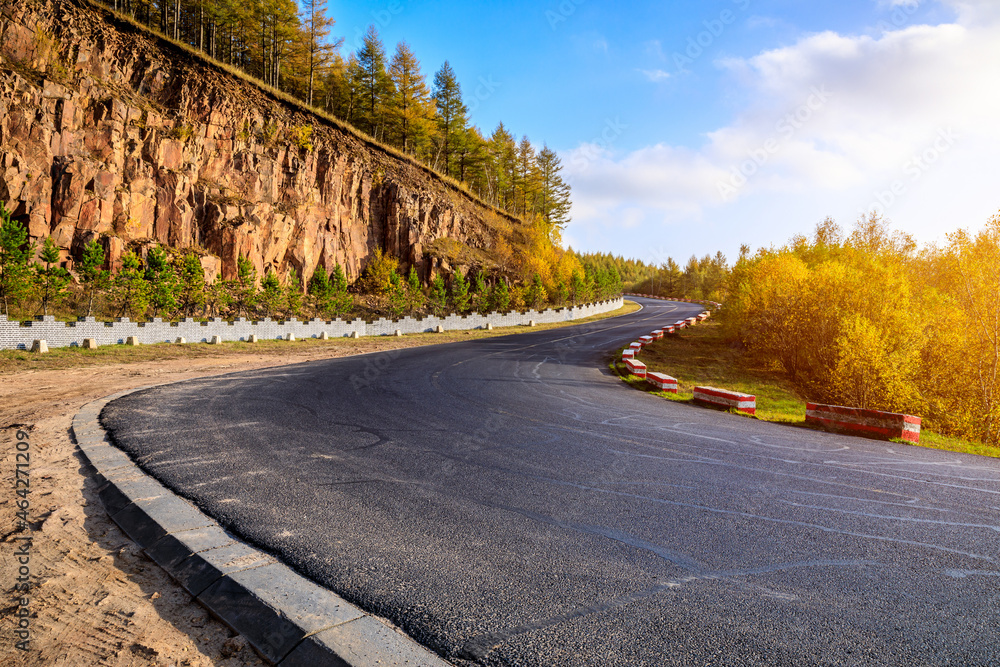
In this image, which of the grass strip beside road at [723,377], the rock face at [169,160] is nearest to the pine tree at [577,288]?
the rock face at [169,160]

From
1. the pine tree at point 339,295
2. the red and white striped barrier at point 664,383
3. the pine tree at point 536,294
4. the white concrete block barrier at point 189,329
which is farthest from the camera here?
the pine tree at point 536,294

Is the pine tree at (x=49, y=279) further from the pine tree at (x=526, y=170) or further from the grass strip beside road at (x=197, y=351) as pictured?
the pine tree at (x=526, y=170)

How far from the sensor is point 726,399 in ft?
40.2

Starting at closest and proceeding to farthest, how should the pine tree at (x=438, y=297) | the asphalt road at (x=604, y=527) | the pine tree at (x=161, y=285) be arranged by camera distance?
the asphalt road at (x=604, y=527), the pine tree at (x=161, y=285), the pine tree at (x=438, y=297)

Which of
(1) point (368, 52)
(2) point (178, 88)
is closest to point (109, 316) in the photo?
(2) point (178, 88)

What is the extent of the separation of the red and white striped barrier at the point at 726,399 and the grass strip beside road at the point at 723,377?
0.25m

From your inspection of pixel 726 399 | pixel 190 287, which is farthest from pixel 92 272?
pixel 726 399

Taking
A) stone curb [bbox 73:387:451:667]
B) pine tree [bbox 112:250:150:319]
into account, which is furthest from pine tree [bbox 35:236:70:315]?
stone curb [bbox 73:387:451:667]

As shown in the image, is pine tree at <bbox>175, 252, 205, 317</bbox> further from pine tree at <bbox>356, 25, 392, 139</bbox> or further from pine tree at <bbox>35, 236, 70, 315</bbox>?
pine tree at <bbox>356, 25, 392, 139</bbox>

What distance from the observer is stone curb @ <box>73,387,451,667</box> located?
2.53m

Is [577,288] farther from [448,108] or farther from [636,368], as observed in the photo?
[636,368]

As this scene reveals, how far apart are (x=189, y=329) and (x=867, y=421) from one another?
23055 mm

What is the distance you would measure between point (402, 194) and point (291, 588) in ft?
145

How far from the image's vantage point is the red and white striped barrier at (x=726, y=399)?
473 inches
